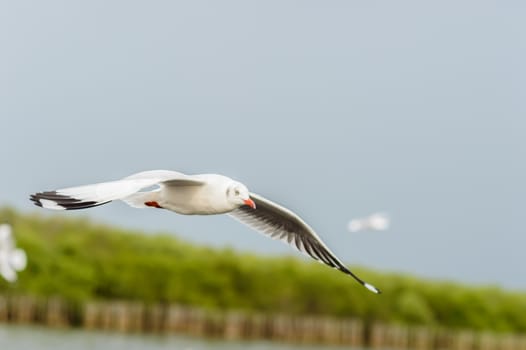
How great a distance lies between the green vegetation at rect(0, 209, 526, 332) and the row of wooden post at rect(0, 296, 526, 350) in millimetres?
333

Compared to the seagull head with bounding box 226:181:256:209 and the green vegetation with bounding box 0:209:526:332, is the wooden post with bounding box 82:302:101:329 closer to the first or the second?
the green vegetation with bounding box 0:209:526:332

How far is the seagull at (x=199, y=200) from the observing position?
17.9 ft

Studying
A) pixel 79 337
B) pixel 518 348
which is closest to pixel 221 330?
pixel 79 337

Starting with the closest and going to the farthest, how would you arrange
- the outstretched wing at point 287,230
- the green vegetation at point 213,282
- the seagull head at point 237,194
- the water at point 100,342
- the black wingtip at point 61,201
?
the black wingtip at point 61,201
the seagull head at point 237,194
the outstretched wing at point 287,230
the water at point 100,342
the green vegetation at point 213,282

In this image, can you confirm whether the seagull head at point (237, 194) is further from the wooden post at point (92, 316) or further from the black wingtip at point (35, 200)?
the wooden post at point (92, 316)

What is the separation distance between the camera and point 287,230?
7434 millimetres

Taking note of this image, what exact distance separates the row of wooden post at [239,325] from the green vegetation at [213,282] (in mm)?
333

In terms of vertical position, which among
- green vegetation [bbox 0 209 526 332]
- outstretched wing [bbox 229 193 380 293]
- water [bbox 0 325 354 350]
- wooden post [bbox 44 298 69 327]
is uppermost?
green vegetation [bbox 0 209 526 332]

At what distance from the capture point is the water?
73.5ft

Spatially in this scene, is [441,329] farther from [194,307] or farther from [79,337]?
[79,337]

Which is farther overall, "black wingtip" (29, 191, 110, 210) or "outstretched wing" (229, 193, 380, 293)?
"outstretched wing" (229, 193, 380, 293)

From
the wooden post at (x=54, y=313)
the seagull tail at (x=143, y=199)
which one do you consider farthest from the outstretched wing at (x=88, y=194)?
the wooden post at (x=54, y=313)

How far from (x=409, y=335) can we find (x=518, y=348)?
11.5 feet

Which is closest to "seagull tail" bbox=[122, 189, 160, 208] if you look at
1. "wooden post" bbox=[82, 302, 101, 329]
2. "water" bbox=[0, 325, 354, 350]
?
"water" bbox=[0, 325, 354, 350]
